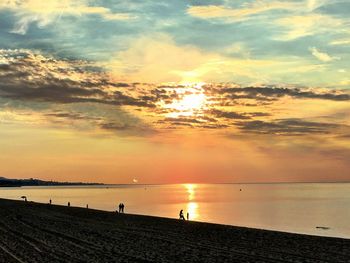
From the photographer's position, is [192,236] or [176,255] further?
[192,236]

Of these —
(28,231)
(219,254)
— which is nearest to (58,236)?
(28,231)

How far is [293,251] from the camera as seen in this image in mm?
27531

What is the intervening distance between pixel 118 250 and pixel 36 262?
585 centimetres

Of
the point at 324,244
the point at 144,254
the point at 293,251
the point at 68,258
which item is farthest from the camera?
the point at 324,244

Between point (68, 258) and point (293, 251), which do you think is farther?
point (293, 251)

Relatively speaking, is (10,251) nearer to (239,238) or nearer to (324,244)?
(239,238)

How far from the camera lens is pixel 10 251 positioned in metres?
25.1

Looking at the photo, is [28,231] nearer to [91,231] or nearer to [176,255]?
[91,231]

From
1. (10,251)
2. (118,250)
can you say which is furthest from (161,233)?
(10,251)

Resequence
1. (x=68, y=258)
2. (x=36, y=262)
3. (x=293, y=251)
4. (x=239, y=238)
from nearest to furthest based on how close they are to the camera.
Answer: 1. (x=36, y=262)
2. (x=68, y=258)
3. (x=293, y=251)
4. (x=239, y=238)

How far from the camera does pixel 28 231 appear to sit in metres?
36.1

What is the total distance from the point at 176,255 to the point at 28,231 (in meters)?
16.3

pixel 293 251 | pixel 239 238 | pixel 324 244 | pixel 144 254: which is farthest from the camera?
pixel 239 238

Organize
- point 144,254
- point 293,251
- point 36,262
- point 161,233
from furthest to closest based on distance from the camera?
point 161,233 < point 293,251 < point 144,254 < point 36,262
